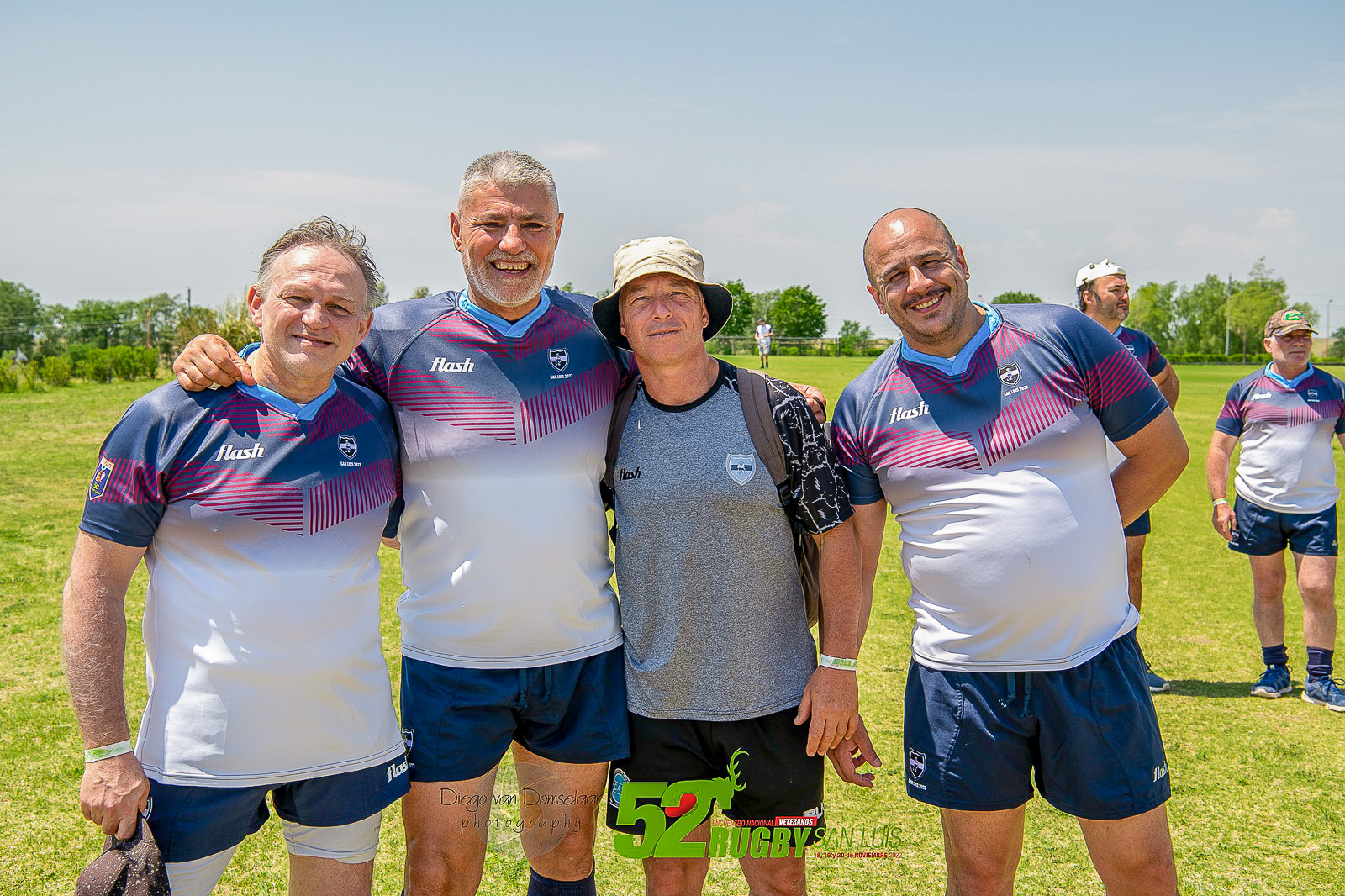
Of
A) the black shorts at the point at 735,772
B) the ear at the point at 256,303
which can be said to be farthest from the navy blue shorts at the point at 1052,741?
the ear at the point at 256,303

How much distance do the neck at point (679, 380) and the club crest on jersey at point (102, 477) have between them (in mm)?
1670

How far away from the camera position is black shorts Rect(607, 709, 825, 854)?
3.15 metres

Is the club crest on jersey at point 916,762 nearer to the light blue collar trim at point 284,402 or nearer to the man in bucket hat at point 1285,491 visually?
the light blue collar trim at point 284,402

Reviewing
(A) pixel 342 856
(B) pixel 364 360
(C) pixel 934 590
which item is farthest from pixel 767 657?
(B) pixel 364 360

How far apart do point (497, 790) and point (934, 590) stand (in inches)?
70.6

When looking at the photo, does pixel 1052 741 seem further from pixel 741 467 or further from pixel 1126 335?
pixel 1126 335

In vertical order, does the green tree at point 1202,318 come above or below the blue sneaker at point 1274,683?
above

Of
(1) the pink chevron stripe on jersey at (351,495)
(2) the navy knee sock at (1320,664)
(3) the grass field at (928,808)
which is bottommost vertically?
(3) the grass field at (928,808)

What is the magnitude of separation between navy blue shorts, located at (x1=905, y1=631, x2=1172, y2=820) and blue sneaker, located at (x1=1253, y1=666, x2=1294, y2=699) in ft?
13.2

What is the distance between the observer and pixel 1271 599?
21.1 ft

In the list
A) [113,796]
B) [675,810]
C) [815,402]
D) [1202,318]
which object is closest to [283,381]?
[113,796]

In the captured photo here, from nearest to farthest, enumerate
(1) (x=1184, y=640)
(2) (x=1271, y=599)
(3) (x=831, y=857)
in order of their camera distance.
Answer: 1. (3) (x=831, y=857)
2. (2) (x=1271, y=599)
3. (1) (x=1184, y=640)

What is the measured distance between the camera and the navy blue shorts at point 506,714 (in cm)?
315

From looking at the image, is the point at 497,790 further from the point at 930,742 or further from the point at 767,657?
the point at 930,742
